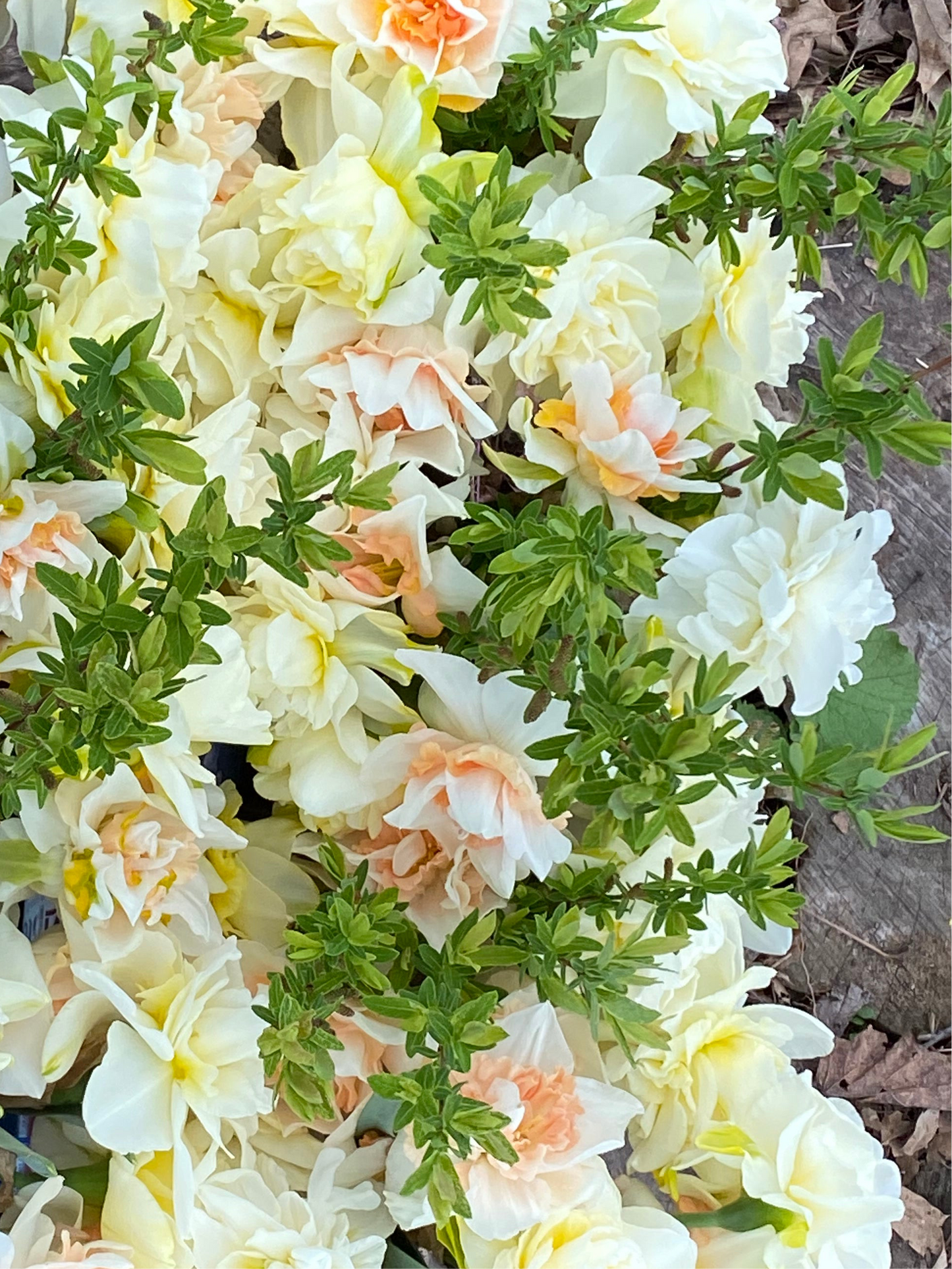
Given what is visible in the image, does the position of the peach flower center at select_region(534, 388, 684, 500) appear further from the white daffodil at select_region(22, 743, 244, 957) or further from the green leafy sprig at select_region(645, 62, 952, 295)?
the white daffodil at select_region(22, 743, 244, 957)

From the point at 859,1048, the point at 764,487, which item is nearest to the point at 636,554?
the point at 764,487

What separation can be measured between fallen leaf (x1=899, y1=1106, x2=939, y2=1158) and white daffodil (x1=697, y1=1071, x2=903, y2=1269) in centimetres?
49

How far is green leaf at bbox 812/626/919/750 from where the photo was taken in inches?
39.3

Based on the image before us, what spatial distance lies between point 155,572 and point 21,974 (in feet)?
0.74

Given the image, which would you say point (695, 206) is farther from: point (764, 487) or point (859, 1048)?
point (859, 1048)

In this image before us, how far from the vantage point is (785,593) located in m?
0.59

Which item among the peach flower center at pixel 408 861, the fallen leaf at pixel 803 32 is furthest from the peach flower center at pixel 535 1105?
the fallen leaf at pixel 803 32

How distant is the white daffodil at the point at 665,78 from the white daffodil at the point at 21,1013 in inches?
19.7

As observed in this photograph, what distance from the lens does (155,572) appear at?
50cm

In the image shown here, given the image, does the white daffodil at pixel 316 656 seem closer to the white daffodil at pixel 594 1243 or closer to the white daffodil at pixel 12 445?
the white daffodil at pixel 12 445

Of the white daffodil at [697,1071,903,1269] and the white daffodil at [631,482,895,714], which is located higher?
the white daffodil at [631,482,895,714]

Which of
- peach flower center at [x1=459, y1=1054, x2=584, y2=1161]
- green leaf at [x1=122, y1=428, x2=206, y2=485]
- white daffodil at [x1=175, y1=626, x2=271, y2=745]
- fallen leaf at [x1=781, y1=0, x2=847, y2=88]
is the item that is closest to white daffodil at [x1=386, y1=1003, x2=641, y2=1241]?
peach flower center at [x1=459, y1=1054, x2=584, y2=1161]

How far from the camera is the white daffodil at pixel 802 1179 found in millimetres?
640

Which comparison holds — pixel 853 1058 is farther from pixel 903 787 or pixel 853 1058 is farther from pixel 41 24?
pixel 41 24
